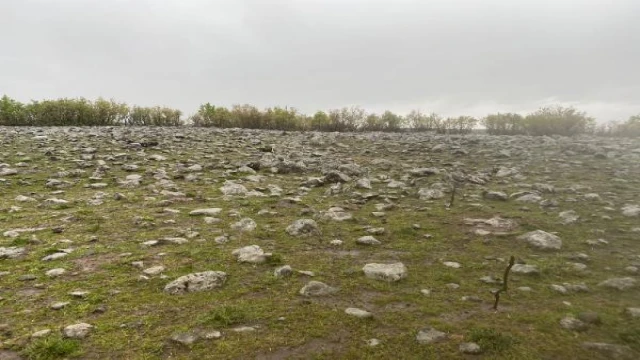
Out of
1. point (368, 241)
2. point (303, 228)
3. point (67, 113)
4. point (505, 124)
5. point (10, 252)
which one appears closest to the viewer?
point (10, 252)

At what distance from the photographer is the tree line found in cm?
4122

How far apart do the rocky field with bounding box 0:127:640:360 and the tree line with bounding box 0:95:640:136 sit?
28.7m

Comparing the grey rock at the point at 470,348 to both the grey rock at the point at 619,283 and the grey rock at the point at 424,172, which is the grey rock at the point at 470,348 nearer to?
the grey rock at the point at 619,283

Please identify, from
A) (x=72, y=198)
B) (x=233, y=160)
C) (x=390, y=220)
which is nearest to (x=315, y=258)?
(x=390, y=220)

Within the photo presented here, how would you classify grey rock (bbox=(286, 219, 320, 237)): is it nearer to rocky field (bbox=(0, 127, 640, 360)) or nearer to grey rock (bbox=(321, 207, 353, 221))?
rocky field (bbox=(0, 127, 640, 360))

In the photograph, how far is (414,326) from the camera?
6180mm

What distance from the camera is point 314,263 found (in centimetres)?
852

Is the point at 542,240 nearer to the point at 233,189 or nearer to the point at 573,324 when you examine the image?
the point at 573,324

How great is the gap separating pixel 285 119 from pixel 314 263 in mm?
39781

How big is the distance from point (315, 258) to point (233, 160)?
41.0ft

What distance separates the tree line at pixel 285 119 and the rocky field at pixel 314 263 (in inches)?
1132

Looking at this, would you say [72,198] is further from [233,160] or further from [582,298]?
[582,298]

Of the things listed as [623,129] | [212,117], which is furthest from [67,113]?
[623,129]

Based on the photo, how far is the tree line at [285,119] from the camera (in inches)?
1623
